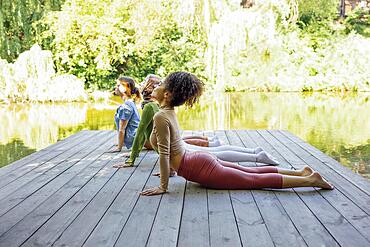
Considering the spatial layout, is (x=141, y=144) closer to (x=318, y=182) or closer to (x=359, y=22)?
(x=318, y=182)

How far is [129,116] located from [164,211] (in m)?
1.65

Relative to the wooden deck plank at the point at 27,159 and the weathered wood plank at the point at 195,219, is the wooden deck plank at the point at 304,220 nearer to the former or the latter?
the weathered wood plank at the point at 195,219

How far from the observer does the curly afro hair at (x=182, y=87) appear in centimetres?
243

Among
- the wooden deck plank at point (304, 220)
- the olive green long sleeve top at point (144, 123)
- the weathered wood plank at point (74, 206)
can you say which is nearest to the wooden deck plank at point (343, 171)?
the wooden deck plank at point (304, 220)

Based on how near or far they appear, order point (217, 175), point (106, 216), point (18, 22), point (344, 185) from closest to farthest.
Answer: point (106, 216), point (217, 175), point (344, 185), point (18, 22)

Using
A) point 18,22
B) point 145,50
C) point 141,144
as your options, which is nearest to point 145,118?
point 141,144

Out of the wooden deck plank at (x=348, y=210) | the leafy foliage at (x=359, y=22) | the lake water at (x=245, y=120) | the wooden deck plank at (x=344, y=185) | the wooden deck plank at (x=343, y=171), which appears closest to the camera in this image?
the wooden deck plank at (x=348, y=210)

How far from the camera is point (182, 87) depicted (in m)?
2.43

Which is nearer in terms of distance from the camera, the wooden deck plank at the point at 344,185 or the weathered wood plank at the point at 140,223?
the weathered wood plank at the point at 140,223

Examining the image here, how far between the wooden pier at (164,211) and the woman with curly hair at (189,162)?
0.05 m

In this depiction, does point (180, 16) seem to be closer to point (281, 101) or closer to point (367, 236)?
point (281, 101)

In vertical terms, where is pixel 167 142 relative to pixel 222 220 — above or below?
above

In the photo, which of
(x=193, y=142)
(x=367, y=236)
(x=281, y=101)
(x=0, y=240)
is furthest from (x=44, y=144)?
(x=281, y=101)

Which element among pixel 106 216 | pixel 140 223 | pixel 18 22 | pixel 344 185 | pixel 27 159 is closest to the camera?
pixel 140 223
